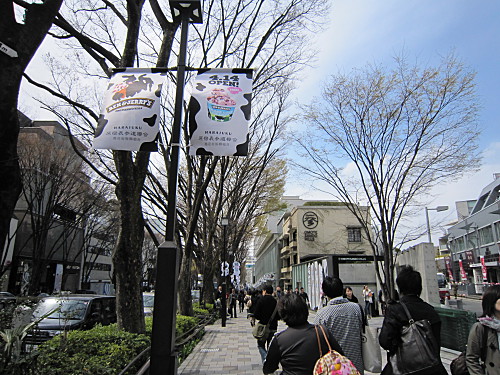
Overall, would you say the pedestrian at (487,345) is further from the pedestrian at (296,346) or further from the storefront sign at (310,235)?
the storefront sign at (310,235)

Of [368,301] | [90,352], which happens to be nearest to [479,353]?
[90,352]

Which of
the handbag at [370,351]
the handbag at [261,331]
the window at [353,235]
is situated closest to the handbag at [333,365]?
the handbag at [370,351]

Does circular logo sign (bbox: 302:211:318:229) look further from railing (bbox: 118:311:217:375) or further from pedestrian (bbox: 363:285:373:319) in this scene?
railing (bbox: 118:311:217:375)

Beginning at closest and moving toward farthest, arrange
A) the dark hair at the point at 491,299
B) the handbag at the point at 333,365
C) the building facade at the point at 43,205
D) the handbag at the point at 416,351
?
the handbag at the point at 333,365 → the handbag at the point at 416,351 → the dark hair at the point at 491,299 → the building facade at the point at 43,205

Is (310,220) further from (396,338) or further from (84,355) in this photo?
(396,338)

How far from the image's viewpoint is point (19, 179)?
410 centimetres

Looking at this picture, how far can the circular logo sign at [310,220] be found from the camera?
38031 mm

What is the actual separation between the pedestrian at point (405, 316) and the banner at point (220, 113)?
6.93 ft

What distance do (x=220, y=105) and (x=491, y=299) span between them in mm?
3202

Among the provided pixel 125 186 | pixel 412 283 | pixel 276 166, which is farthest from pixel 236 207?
pixel 412 283

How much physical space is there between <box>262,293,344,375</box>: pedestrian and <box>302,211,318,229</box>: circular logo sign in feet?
118

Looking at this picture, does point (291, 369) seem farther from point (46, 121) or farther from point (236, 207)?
point (46, 121)

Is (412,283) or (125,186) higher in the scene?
(125,186)

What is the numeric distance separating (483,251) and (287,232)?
22937 mm
